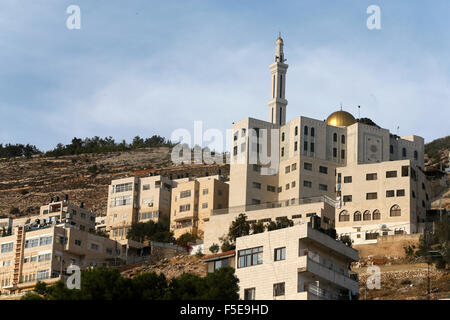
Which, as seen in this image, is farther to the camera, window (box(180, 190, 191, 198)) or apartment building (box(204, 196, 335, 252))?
window (box(180, 190, 191, 198))

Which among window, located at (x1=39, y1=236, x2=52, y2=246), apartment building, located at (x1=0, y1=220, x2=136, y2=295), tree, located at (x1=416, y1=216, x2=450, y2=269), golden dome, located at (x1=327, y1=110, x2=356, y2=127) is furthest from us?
golden dome, located at (x1=327, y1=110, x2=356, y2=127)

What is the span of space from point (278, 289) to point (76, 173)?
126 metres

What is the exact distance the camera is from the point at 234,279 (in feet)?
181

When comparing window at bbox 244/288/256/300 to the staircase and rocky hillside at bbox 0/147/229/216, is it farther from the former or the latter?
rocky hillside at bbox 0/147/229/216

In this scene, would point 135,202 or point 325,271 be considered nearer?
point 325,271

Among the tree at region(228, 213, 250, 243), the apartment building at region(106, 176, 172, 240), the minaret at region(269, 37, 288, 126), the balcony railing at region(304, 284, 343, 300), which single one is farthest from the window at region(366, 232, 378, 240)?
the balcony railing at region(304, 284, 343, 300)

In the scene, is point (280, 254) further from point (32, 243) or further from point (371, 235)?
point (32, 243)

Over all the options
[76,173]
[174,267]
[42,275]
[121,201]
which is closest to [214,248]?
[174,267]

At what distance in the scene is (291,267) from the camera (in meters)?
57.7

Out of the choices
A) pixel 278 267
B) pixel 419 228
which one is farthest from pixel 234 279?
pixel 419 228

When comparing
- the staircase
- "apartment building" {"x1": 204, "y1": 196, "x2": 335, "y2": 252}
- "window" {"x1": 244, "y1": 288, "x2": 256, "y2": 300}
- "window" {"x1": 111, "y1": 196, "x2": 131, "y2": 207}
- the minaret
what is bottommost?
"window" {"x1": 244, "y1": 288, "x2": 256, "y2": 300}

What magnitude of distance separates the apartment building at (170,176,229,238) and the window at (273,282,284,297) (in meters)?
54.1

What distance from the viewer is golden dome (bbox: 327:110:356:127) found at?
360 feet
